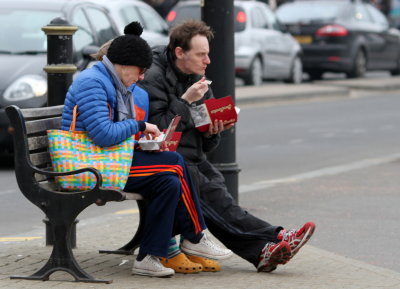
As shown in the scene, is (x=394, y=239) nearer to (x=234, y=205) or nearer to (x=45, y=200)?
(x=234, y=205)

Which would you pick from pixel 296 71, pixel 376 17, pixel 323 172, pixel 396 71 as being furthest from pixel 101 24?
pixel 396 71

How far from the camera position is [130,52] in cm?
626

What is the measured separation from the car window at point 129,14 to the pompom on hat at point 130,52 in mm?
8231

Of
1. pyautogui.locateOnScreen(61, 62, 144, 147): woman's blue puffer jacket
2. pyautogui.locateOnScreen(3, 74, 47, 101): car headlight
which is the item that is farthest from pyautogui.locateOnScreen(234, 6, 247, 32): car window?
pyautogui.locateOnScreen(61, 62, 144, 147): woman's blue puffer jacket

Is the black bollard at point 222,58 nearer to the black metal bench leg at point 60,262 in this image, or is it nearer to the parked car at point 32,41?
the black metal bench leg at point 60,262

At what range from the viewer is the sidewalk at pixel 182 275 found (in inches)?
243

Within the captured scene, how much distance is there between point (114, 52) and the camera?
6.29 meters

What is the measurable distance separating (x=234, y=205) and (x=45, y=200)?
3.76 ft

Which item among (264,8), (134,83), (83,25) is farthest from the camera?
(264,8)

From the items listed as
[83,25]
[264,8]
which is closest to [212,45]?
[83,25]

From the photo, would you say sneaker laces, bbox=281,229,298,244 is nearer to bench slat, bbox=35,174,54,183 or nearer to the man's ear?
the man's ear

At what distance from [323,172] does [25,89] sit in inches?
117

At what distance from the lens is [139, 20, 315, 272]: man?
A: 6.69 meters

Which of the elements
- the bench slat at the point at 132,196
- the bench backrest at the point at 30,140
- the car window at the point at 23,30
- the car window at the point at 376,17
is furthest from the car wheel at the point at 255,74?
the bench slat at the point at 132,196
